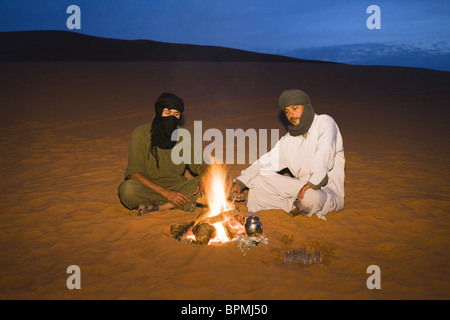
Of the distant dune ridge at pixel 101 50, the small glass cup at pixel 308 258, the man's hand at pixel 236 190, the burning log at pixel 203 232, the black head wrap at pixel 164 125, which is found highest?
the distant dune ridge at pixel 101 50

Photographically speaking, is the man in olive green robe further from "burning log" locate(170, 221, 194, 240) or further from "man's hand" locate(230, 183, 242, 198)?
"burning log" locate(170, 221, 194, 240)

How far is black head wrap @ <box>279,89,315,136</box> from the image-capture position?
17.1 feet

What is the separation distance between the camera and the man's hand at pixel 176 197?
213 inches

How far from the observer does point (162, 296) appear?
360 cm

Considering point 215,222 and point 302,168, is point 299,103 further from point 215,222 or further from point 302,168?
point 215,222

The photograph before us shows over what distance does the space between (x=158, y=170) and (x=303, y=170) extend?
2.11 meters

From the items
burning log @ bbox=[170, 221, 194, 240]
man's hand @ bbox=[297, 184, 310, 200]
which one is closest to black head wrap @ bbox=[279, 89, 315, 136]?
man's hand @ bbox=[297, 184, 310, 200]

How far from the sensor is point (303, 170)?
5.65 metres

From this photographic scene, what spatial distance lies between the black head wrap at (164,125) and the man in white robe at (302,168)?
46.1 inches

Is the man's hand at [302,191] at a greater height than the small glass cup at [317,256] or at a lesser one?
greater

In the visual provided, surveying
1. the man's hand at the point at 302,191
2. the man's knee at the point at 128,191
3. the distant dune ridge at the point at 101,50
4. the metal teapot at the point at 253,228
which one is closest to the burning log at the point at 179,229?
the metal teapot at the point at 253,228

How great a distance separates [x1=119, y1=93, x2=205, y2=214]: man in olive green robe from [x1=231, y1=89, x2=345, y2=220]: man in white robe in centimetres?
78

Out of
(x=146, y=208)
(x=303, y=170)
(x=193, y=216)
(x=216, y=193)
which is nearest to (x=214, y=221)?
(x=216, y=193)

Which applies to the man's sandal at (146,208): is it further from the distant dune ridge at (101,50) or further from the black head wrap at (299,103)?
the distant dune ridge at (101,50)
